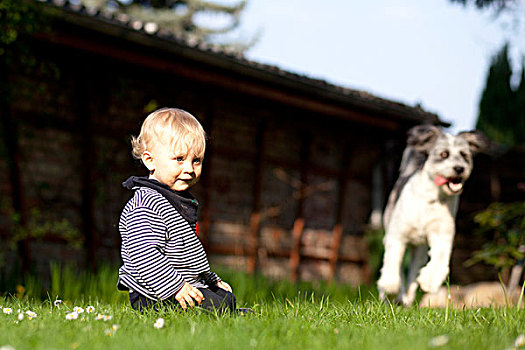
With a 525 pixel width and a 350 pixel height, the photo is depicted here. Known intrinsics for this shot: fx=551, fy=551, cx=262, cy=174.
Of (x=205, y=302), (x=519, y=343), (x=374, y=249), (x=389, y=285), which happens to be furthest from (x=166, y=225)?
(x=374, y=249)

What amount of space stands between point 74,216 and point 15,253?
2.98ft

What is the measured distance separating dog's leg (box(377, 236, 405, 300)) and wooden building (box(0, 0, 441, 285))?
407 cm

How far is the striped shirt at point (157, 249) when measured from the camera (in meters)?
2.87

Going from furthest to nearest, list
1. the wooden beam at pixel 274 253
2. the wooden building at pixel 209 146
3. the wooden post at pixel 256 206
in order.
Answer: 1. the wooden post at pixel 256 206
2. the wooden beam at pixel 274 253
3. the wooden building at pixel 209 146

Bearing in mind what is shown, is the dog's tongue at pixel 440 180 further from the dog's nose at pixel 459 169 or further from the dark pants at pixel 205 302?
the dark pants at pixel 205 302

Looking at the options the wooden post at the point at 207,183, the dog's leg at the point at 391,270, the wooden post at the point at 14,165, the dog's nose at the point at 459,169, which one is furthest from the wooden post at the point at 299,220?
the dog's nose at the point at 459,169

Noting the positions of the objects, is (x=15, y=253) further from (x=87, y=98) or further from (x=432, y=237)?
(x=432, y=237)

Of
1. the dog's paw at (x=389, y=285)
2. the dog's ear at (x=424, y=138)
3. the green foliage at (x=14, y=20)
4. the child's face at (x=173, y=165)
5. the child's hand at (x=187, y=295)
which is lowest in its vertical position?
the dog's paw at (x=389, y=285)

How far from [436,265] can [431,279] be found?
14cm

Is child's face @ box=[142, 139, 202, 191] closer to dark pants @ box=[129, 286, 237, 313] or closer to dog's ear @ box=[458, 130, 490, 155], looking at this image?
dark pants @ box=[129, 286, 237, 313]

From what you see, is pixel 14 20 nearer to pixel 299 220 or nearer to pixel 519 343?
pixel 519 343

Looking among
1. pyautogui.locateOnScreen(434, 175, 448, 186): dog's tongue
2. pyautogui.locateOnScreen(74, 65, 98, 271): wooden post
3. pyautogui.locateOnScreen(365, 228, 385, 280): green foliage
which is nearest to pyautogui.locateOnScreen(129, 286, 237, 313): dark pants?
pyautogui.locateOnScreen(434, 175, 448, 186): dog's tongue

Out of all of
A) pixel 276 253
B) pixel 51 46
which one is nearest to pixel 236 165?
pixel 276 253

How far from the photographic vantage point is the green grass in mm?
2340
